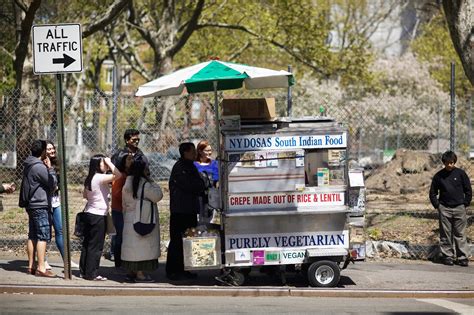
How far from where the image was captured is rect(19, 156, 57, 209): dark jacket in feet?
39.9

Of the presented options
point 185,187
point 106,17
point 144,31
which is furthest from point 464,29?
point 144,31

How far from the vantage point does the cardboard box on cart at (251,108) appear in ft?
39.5

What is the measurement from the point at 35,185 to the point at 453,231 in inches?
243

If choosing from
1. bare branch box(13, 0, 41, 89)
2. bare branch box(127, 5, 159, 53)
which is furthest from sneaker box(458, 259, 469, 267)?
bare branch box(127, 5, 159, 53)

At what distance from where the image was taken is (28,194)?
1221 cm

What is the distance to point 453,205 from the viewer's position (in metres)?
14.0

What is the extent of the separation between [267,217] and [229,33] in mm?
32431

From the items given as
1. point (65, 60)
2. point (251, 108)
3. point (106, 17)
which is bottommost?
point (251, 108)

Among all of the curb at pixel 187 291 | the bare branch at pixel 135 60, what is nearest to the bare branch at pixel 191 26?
the bare branch at pixel 135 60

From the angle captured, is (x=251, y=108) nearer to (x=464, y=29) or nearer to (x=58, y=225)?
(x=58, y=225)

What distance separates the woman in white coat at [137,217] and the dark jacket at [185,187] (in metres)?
0.30

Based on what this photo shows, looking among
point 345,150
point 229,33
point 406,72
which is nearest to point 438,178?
point 345,150

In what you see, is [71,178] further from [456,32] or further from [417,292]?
[417,292]

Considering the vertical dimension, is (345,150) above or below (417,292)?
above
